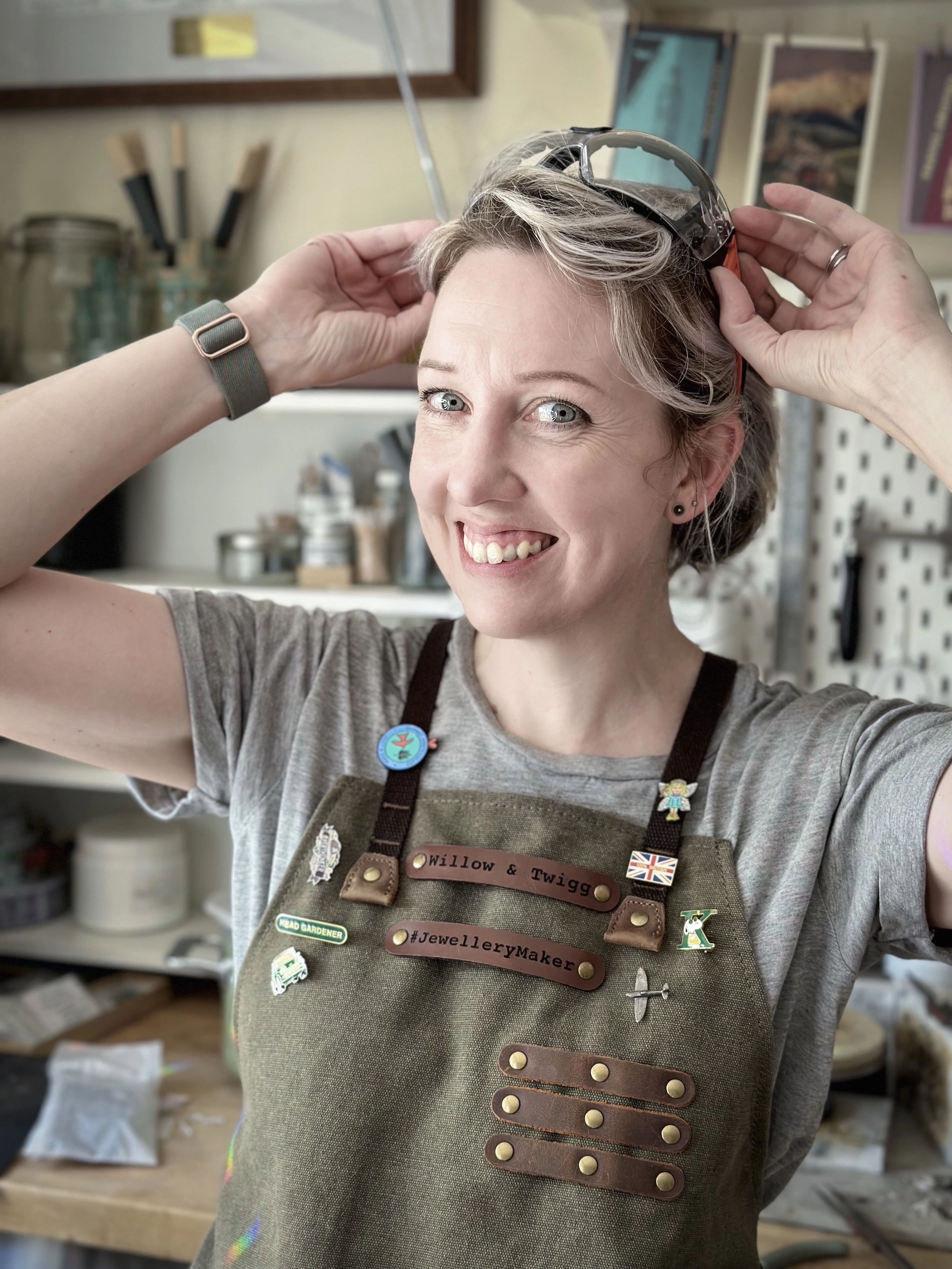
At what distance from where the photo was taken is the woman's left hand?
100cm

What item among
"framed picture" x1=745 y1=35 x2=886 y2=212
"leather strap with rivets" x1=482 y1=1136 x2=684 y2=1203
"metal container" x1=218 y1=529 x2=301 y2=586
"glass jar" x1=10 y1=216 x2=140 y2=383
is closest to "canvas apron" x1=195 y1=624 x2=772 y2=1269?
"leather strap with rivets" x1=482 y1=1136 x2=684 y2=1203

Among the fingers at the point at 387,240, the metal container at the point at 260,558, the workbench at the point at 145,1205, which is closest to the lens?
the fingers at the point at 387,240

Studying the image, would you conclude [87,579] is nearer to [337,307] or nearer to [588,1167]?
[337,307]

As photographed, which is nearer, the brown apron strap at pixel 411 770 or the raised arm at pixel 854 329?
the raised arm at pixel 854 329

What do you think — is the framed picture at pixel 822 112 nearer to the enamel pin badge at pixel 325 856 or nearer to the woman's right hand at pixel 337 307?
the woman's right hand at pixel 337 307

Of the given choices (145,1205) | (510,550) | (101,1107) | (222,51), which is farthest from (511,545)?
(222,51)

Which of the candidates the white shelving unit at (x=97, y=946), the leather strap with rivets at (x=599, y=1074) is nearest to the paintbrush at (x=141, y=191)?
the white shelving unit at (x=97, y=946)

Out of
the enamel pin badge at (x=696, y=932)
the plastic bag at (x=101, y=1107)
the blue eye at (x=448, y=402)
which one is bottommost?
the plastic bag at (x=101, y=1107)

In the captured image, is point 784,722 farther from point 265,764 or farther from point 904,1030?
point 904,1030

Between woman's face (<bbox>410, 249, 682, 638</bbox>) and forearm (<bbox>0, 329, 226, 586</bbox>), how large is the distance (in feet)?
0.75

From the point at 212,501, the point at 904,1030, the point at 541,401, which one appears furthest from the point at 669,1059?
the point at 212,501

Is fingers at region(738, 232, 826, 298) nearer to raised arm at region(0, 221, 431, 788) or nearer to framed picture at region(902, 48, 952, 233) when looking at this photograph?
raised arm at region(0, 221, 431, 788)

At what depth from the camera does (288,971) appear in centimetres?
104

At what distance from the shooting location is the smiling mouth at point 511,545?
3.41 ft
